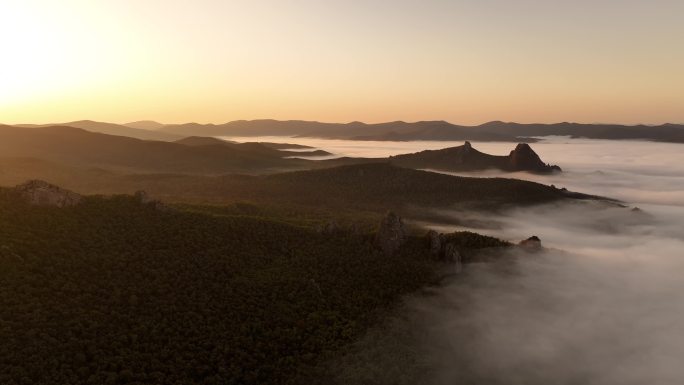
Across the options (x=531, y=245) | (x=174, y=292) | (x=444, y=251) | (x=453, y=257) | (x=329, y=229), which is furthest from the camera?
(x=531, y=245)

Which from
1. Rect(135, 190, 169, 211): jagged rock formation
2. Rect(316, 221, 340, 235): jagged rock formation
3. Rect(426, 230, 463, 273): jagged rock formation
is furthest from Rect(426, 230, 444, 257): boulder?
Rect(135, 190, 169, 211): jagged rock formation

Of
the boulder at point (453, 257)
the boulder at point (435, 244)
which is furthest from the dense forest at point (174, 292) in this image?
the boulder at point (453, 257)

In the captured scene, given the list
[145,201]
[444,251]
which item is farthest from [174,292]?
[444,251]

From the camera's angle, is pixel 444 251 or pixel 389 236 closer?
pixel 389 236

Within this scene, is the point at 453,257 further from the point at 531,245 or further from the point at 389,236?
the point at 531,245

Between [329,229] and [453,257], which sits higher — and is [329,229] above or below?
above

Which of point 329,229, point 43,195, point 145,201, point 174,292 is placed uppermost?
point 43,195

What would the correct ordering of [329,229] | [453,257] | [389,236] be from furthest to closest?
1. [329,229]
2. [389,236]
3. [453,257]

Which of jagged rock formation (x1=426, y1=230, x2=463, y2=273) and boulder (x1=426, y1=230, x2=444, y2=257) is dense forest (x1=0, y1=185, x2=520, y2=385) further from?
jagged rock formation (x1=426, y1=230, x2=463, y2=273)
